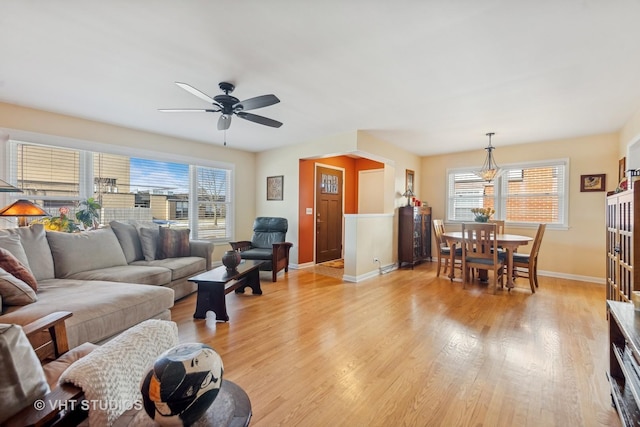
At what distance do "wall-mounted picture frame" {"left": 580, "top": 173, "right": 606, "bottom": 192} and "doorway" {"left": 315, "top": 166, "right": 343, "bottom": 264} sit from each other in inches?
167

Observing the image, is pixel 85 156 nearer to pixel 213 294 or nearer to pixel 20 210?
pixel 20 210

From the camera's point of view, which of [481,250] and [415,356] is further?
[481,250]

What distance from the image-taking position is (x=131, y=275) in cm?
294

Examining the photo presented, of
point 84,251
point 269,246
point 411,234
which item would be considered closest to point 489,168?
point 411,234

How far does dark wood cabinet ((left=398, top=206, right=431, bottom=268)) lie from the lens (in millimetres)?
5500

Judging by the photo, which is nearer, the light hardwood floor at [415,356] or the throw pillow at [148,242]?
the light hardwood floor at [415,356]

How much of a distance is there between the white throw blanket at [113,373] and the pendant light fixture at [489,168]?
16.5ft

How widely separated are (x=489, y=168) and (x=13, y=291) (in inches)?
248

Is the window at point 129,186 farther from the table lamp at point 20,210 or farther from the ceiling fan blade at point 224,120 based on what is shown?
the ceiling fan blade at point 224,120

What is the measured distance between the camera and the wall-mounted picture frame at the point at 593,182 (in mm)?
4527

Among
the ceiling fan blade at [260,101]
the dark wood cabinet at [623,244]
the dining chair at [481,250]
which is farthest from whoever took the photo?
the dining chair at [481,250]

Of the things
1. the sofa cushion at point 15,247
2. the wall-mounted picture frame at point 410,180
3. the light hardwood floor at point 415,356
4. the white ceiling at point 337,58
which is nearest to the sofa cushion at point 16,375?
the light hardwood floor at point 415,356

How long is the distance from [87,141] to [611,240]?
20.8ft

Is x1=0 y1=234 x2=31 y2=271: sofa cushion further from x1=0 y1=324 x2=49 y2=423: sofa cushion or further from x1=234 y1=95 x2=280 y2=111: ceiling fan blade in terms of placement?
x1=234 y1=95 x2=280 y2=111: ceiling fan blade
